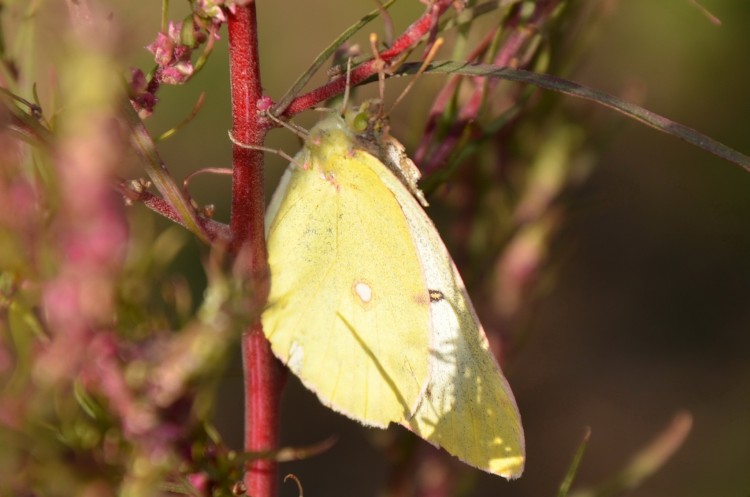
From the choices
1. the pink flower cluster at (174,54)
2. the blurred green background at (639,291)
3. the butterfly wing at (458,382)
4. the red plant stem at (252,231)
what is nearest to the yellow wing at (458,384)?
the butterfly wing at (458,382)

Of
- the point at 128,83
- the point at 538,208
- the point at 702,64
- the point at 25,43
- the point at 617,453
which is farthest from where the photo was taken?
the point at 702,64

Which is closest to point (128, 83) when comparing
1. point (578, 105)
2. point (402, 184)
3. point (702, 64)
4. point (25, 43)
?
point (25, 43)

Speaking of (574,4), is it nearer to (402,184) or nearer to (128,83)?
(402,184)

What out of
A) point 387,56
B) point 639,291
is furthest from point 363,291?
point 639,291

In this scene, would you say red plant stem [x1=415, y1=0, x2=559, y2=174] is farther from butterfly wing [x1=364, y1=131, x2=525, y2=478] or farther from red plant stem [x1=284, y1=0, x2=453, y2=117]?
red plant stem [x1=284, y1=0, x2=453, y2=117]

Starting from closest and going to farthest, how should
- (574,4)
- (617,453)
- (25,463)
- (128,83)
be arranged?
(25,463) < (128,83) < (574,4) < (617,453)

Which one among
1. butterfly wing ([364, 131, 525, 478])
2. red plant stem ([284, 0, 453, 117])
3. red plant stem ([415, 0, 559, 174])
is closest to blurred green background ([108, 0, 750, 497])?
butterfly wing ([364, 131, 525, 478])
